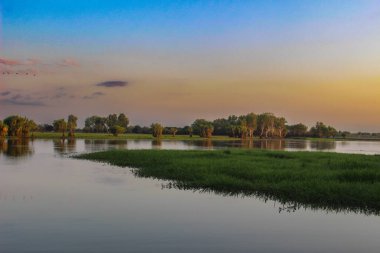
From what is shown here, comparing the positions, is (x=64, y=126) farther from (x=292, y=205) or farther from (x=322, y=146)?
(x=292, y=205)

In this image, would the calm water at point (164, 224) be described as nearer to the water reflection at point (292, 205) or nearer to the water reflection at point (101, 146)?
the water reflection at point (292, 205)

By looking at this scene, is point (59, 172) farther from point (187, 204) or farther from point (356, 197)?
point (356, 197)

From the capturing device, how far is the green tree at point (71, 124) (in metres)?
160

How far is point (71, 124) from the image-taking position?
534ft

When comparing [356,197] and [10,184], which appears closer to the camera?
[356,197]

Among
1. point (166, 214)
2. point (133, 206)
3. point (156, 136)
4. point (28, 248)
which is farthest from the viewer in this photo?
point (156, 136)

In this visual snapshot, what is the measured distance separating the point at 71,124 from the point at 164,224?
506ft

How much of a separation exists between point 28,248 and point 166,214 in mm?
6547

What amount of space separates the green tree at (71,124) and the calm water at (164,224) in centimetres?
14010

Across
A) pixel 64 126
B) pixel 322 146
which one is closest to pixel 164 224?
pixel 322 146

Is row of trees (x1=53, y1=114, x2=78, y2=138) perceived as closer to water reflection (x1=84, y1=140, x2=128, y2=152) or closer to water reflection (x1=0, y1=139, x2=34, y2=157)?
water reflection (x1=84, y1=140, x2=128, y2=152)

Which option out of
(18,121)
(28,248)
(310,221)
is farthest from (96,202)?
(18,121)

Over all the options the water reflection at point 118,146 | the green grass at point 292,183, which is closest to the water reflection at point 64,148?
the water reflection at point 118,146

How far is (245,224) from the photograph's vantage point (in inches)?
631
